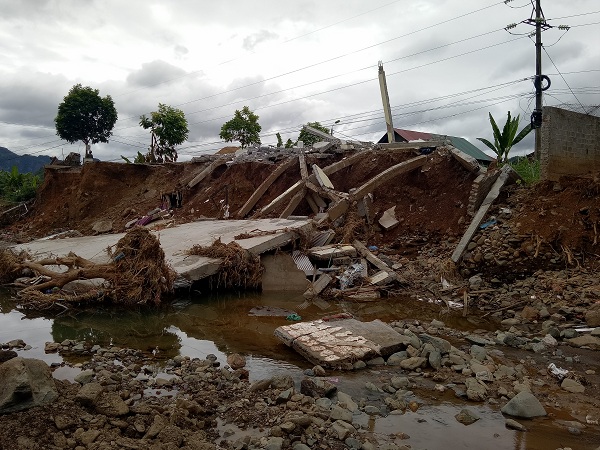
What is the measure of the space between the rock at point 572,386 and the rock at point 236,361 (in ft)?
11.7

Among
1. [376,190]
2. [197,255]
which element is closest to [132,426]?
[197,255]

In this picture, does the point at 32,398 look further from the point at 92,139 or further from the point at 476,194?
the point at 92,139

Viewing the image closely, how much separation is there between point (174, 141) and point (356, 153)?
14.6 metres

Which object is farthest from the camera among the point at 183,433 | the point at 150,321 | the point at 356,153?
the point at 356,153

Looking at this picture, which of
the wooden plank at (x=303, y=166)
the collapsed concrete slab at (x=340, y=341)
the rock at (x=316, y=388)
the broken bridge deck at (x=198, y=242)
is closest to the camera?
the rock at (x=316, y=388)

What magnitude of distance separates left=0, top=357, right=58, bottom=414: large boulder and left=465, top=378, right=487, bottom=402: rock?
12.6ft

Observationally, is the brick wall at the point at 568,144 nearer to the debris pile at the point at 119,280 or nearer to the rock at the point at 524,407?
the rock at the point at 524,407

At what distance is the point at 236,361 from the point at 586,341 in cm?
463

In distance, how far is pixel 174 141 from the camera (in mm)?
25953

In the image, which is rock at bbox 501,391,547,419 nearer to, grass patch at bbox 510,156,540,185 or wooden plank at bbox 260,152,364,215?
grass patch at bbox 510,156,540,185

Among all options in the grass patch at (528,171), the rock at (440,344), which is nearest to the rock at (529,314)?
the rock at (440,344)

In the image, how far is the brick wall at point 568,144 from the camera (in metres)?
9.62

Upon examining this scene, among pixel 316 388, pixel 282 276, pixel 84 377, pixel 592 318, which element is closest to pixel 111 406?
pixel 84 377

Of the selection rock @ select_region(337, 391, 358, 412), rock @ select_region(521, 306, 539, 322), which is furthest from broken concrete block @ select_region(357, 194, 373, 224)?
rock @ select_region(337, 391, 358, 412)
